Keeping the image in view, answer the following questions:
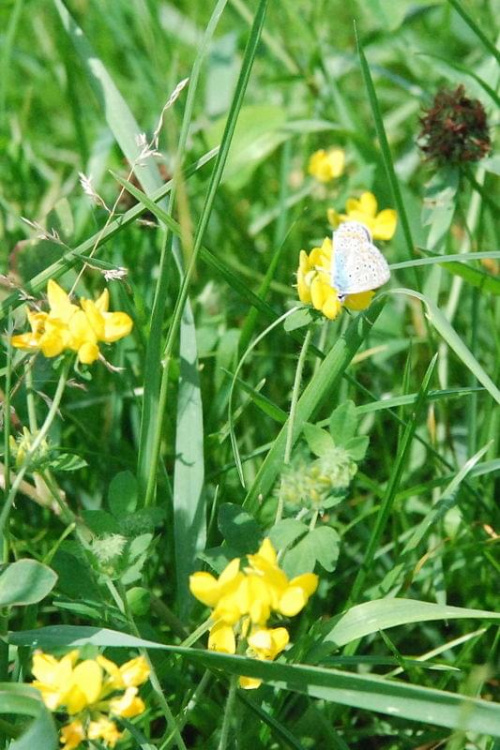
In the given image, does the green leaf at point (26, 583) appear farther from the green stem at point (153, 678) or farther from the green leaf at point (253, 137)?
the green leaf at point (253, 137)

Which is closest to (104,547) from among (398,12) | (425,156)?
(425,156)

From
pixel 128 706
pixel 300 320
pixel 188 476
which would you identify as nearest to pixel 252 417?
pixel 188 476

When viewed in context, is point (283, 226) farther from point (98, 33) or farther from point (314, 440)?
point (98, 33)

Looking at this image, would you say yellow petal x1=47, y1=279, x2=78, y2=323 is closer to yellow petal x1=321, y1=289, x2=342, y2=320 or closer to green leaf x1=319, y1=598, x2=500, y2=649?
yellow petal x1=321, y1=289, x2=342, y2=320

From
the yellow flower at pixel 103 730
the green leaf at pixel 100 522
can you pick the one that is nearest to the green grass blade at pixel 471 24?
the green leaf at pixel 100 522

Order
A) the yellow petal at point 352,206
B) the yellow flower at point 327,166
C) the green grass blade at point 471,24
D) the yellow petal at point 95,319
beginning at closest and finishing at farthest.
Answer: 1. the yellow petal at point 95,319
2. the green grass blade at point 471,24
3. the yellow petal at point 352,206
4. the yellow flower at point 327,166
